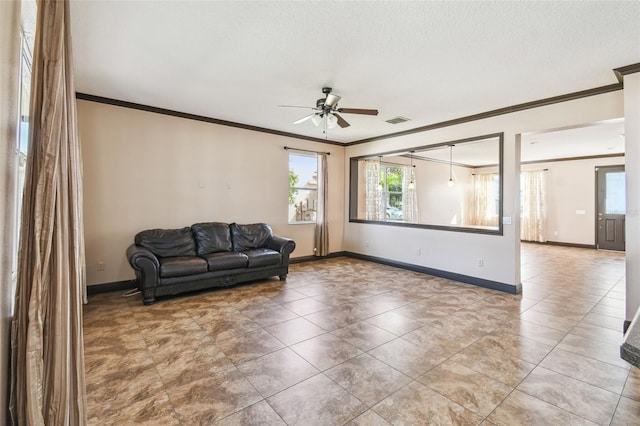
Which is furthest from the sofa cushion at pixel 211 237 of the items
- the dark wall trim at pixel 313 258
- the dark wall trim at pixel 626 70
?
the dark wall trim at pixel 626 70

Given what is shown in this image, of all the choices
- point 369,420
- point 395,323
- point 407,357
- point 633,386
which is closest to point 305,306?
point 395,323

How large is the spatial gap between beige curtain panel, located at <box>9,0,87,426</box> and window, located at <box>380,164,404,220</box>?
285 inches

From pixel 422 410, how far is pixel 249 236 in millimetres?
4052

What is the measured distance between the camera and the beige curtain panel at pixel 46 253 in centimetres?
123

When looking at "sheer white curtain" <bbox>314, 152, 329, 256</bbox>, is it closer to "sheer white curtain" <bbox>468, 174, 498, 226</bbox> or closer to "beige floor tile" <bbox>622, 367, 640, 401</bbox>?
"beige floor tile" <bbox>622, 367, 640, 401</bbox>

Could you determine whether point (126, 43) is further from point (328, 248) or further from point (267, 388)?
point (328, 248)

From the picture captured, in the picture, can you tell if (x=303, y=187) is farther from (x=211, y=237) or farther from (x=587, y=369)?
(x=587, y=369)

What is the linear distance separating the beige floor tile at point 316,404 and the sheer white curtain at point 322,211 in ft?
15.0

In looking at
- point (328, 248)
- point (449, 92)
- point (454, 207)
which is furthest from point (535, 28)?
point (454, 207)

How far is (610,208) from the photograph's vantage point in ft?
27.7

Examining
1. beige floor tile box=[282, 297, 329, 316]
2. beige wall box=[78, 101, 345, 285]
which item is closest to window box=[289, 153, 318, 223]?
beige wall box=[78, 101, 345, 285]

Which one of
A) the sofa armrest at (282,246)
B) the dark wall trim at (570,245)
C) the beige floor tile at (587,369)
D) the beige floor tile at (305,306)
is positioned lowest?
the beige floor tile at (587,369)

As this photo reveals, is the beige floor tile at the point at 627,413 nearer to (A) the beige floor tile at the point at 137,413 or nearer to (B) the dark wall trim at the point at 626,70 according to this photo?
(A) the beige floor tile at the point at 137,413

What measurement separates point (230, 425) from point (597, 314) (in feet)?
14.4
